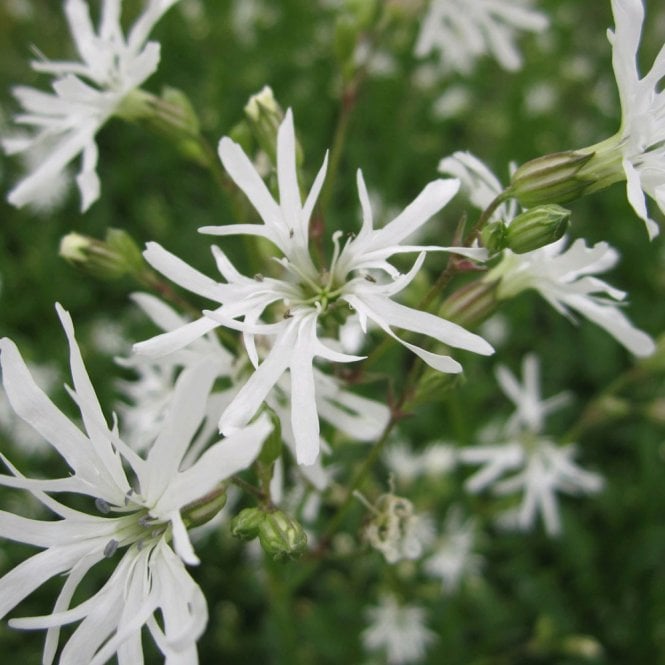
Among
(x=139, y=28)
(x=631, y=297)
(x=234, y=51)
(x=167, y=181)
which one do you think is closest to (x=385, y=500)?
(x=139, y=28)

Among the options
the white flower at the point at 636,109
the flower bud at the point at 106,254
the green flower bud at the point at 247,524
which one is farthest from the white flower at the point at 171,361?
the white flower at the point at 636,109

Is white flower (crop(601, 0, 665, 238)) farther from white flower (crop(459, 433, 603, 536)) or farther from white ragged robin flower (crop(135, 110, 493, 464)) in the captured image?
white flower (crop(459, 433, 603, 536))

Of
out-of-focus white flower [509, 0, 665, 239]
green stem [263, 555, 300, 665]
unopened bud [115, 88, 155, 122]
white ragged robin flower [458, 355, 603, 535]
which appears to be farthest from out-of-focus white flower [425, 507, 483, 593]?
unopened bud [115, 88, 155, 122]

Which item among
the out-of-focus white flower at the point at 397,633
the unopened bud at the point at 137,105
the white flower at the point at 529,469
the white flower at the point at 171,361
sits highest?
the unopened bud at the point at 137,105

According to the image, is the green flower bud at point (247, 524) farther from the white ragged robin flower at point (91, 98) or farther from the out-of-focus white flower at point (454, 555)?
the out-of-focus white flower at point (454, 555)

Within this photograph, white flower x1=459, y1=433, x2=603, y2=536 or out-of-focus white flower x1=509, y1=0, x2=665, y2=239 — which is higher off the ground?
out-of-focus white flower x1=509, y1=0, x2=665, y2=239
